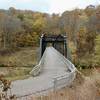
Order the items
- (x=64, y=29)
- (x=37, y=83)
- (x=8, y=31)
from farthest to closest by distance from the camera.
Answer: (x=64, y=29), (x=8, y=31), (x=37, y=83)

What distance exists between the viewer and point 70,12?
10181cm

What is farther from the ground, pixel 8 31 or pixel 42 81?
pixel 42 81

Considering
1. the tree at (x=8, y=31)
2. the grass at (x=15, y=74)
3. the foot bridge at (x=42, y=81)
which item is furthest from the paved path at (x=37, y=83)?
the tree at (x=8, y=31)

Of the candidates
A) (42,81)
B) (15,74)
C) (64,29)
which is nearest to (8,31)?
(64,29)

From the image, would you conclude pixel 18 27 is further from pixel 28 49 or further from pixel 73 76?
pixel 73 76

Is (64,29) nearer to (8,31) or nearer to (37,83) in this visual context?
(8,31)

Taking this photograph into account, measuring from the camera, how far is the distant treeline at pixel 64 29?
246 ft

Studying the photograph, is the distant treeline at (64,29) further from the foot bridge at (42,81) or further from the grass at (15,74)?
the foot bridge at (42,81)

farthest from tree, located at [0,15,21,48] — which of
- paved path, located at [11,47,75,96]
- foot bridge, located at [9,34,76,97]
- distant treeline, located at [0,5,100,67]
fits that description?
foot bridge, located at [9,34,76,97]

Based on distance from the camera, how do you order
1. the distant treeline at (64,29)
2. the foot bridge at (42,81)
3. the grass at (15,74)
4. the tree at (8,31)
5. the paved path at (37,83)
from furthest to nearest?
the tree at (8,31) < the distant treeline at (64,29) < the grass at (15,74) < the paved path at (37,83) < the foot bridge at (42,81)

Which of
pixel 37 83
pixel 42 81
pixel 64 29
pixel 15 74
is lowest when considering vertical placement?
pixel 15 74

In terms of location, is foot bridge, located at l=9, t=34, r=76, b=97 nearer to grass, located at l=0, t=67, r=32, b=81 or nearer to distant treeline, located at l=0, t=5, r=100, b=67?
grass, located at l=0, t=67, r=32, b=81

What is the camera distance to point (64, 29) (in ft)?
311

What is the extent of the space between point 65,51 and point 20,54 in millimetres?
23215
